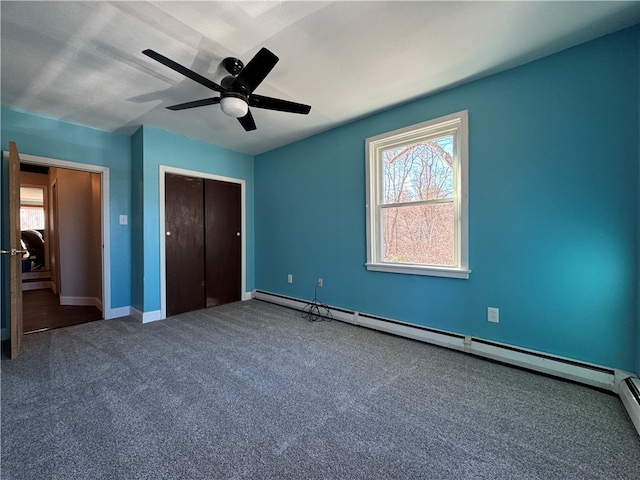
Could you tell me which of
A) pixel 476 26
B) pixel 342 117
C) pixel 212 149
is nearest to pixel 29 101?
pixel 212 149

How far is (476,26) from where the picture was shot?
1.72 metres

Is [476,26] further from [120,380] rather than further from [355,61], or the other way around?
[120,380]

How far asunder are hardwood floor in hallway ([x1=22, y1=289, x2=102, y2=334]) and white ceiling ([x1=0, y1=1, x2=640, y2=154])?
2.48 metres

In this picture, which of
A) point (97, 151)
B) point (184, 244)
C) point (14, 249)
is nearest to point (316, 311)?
point (184, 244)

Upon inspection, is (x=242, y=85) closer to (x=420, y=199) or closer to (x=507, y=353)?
(x=420, y=199)

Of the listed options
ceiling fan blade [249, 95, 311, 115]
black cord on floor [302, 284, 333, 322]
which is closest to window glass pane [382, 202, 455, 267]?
black cord on floor [302, 284, 333, 322]

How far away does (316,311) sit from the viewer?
3562 millimetres

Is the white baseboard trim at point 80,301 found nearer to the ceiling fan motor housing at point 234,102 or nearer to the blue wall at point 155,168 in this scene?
the blue wall at point 155,168

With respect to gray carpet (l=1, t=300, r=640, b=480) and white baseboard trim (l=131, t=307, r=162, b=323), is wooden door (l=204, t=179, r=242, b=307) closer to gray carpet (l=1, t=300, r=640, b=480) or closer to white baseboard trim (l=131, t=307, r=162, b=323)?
white baseboard trim (l=131, t=307, r=162, b=323)

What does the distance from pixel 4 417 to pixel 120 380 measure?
547 millimetres

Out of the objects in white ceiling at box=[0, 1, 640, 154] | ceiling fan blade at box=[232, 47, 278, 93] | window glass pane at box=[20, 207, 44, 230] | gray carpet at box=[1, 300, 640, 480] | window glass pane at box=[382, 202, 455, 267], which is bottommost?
gray carpet at box=[1, 300, 640, 480]

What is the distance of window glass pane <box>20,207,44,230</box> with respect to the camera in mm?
6125

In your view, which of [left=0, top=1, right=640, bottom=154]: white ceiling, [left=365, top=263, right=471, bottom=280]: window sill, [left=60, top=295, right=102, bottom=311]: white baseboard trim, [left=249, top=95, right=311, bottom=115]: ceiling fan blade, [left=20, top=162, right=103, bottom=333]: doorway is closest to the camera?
[left=0, top=1, right=640, bottom=154]: white ceiling

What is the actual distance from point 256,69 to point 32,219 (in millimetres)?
7776
